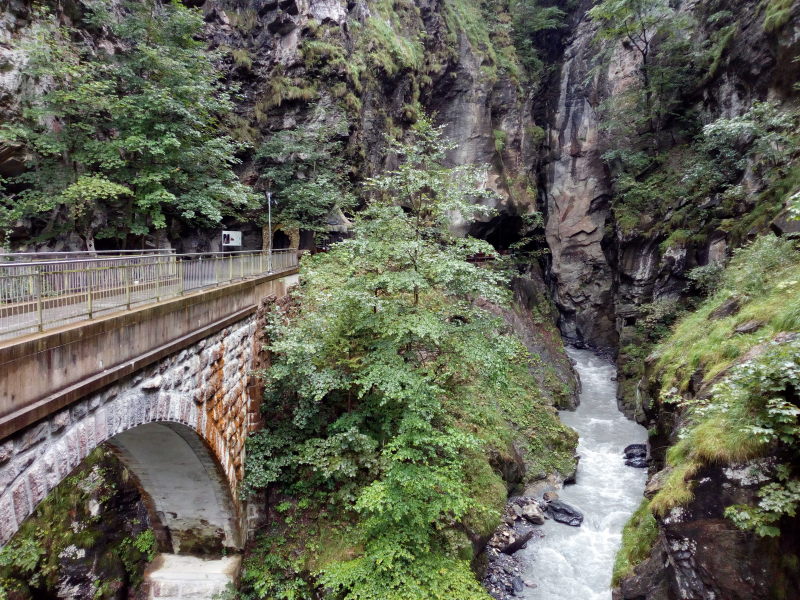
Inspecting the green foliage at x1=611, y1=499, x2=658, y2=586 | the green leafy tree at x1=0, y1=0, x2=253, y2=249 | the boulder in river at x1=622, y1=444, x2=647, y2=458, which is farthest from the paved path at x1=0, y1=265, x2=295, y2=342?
the boulder in river at x1=622, y1=444, x2=647, y2=458

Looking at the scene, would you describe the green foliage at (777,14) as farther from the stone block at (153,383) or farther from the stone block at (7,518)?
the stone block at (7,518)

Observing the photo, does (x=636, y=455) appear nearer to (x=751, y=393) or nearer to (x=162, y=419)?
(x=751, y=393)

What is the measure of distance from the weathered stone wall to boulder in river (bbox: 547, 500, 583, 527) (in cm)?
894

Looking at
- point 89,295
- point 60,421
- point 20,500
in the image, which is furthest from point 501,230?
point 20,500

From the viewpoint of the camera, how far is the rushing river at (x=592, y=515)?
1020cm

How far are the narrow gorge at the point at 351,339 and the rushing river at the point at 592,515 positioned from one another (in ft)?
0.32

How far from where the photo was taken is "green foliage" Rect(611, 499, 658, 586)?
722 cm

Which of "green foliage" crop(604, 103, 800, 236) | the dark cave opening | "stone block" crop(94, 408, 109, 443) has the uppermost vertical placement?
"green foliage" crop(604, 103, 800, 236)

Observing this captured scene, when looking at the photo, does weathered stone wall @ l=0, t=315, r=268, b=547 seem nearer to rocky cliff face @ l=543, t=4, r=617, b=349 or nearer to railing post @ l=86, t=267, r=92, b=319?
railing post @ l=86, t=267, r=92, b=319

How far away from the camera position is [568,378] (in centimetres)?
2169

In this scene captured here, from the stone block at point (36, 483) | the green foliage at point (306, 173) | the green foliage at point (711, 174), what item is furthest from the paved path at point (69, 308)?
the green foliage at point (711, 174)

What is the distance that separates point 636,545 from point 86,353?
9.06m

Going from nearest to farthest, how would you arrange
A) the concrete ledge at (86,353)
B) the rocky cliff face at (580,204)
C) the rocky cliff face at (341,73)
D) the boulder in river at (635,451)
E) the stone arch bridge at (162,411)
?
the concrete ledge at (86,353) → the stone arch bridge at (162,411) → the boulder in river at (635,451) → the rocky cliff face at (341,73) → the rocky cliff face at (580,204)

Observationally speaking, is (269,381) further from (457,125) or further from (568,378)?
(457,125)
